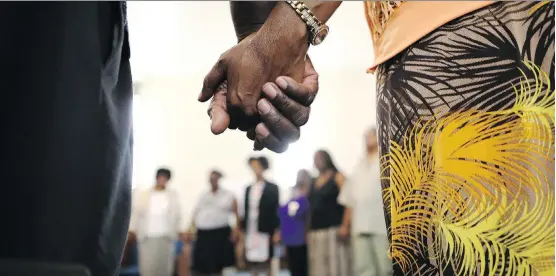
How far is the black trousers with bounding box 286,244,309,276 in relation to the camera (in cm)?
387

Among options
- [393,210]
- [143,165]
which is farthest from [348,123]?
[393,210]

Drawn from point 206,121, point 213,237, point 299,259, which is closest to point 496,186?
point 299,259

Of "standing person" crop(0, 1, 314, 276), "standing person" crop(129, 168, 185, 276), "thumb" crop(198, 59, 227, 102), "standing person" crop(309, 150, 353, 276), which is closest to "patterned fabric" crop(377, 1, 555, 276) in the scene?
"thumb" crop(198, 59, 227, 102)

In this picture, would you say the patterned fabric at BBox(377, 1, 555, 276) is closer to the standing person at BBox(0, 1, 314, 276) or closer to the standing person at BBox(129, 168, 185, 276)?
the standing person at BBox(0, 1, 314, 276)

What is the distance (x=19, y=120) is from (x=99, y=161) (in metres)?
0.07

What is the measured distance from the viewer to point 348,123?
21.6 ft

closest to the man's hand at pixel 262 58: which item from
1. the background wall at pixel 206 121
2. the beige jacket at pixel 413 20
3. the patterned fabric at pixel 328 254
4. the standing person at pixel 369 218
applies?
the beige jacket at pixel 413 20

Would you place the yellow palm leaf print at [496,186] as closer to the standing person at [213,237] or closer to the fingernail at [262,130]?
the fingernail at [262,130]

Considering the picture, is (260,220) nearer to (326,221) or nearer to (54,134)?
(326,221)

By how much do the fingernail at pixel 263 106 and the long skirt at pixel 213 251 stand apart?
354 cm

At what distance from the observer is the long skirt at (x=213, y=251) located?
416cm

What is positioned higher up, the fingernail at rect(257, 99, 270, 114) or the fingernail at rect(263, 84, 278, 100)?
the fingernail at rect(263, 84, 278, 100)

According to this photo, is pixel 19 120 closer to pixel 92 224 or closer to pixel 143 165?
pixel 92 224

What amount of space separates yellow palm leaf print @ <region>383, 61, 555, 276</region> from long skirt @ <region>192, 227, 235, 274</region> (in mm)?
3630
